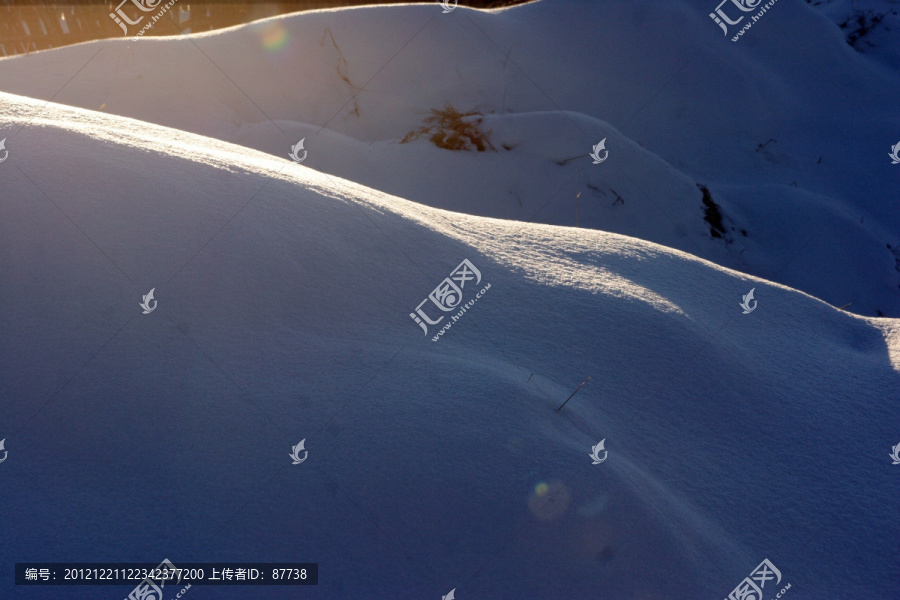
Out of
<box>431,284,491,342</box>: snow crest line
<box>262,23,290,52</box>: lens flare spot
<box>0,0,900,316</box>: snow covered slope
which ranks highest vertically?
<box>262,23,290,52</box>: lens flare spot

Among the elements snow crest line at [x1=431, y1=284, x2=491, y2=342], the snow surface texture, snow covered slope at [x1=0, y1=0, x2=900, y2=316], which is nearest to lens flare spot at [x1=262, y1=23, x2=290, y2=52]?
snow covered slope at [x1=0, y1=0, x2=900, y2=316]

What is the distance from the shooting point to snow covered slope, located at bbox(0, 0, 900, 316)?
185 inches

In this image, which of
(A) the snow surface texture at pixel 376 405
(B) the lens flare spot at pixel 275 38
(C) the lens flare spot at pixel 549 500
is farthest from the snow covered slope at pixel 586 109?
(C) the lens flare spot at pixel 549 500

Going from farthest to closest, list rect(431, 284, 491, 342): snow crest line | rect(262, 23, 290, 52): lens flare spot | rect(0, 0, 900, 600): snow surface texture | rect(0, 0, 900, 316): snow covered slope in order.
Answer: rect(262, 23, 290, 52): lens flare spot < rect(0, 0, 900, 316): snow covered slope < rect(431, 284, 491, 342): snow crest line < rect(0, 0, 900, 600): snow surface texture

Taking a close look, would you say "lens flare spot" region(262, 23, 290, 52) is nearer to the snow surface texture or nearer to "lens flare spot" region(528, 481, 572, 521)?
the snow surface texture

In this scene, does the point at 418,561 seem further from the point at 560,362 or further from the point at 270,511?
the point at 560,362

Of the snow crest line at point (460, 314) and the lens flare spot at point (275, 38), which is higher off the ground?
the lens flare spot at point (275, 38)

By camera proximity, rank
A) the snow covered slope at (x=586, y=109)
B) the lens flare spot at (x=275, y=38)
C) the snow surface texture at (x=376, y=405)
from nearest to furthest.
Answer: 1. the snow surface texture at (x=376, y=405)
2. the snow covered slope at (x=586, y=109)
3. the lens flare spot at (x=275, y=38)

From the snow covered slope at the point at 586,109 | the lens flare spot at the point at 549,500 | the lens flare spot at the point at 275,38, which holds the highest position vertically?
the lens flare spot at the point at 275,38

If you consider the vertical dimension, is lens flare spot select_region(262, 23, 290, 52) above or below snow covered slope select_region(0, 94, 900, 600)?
above

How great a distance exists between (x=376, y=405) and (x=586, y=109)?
18.1 feet

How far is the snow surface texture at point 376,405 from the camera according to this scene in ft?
4.04

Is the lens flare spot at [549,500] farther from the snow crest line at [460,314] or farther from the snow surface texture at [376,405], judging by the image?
the snow crest line at [460,314]

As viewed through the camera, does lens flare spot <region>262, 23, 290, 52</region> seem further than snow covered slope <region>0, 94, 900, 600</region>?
Yes
